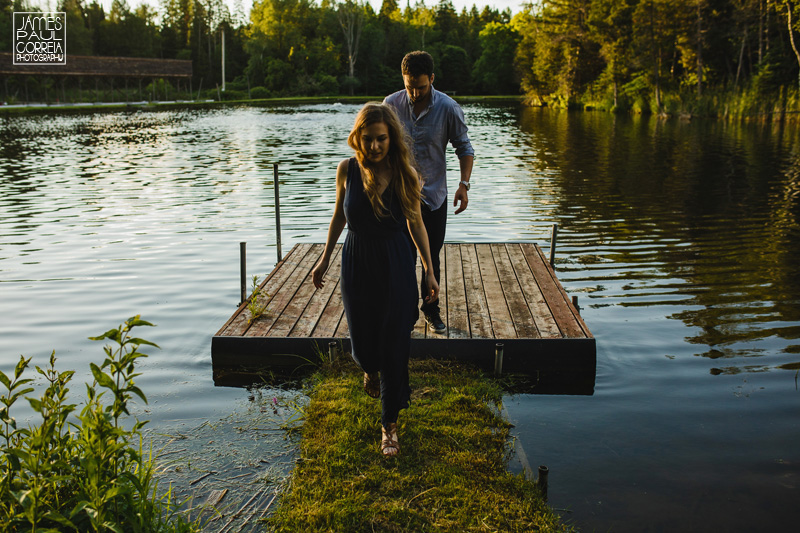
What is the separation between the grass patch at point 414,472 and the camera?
3.05 m

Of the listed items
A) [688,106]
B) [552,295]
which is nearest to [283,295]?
[552,295]

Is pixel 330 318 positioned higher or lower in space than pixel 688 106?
lower

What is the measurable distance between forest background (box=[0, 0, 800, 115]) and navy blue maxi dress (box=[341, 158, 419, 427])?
30253 mm

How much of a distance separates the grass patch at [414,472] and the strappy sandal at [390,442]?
0.16ft

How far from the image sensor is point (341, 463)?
3506mm

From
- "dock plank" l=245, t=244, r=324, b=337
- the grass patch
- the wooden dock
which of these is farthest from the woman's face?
"dock plank" l=245, t=244, r=324, b=337

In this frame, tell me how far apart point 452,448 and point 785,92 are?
3180 cm

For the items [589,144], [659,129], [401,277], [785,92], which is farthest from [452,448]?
[785,92]

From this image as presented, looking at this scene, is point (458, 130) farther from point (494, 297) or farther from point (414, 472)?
point (414, 472)

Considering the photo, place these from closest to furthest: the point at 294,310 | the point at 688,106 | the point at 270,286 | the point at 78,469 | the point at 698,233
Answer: the point at 78,469
the point at 294,310
the point at 270,286
the point at 698,233
the point at 688,106

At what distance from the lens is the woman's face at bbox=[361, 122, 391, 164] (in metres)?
3.25

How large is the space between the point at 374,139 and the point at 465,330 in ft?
7.55

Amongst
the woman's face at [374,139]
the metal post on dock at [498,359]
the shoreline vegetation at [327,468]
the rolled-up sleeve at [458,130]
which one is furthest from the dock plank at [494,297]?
the woman's face at [374,139]

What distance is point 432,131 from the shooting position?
469 centimetres
